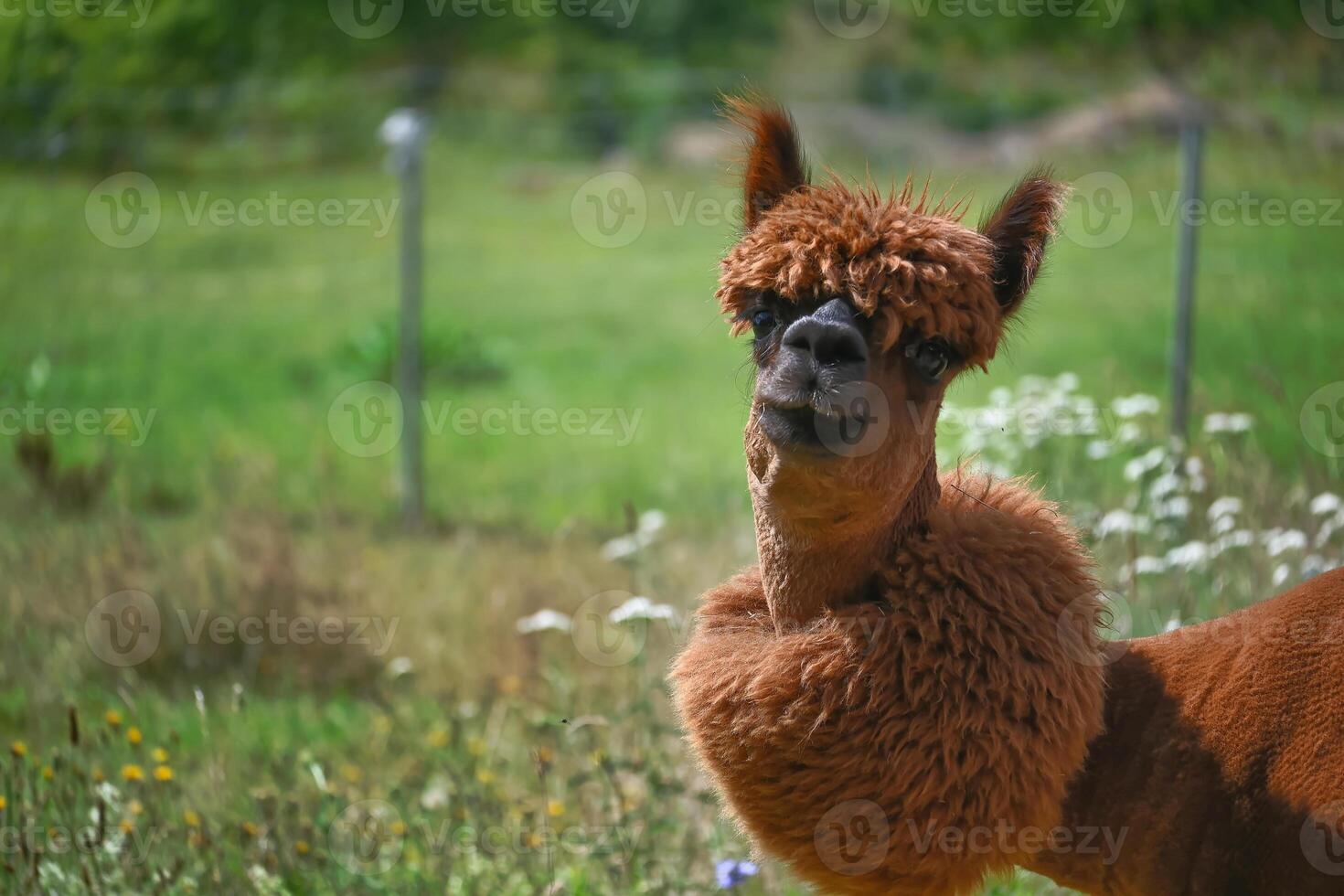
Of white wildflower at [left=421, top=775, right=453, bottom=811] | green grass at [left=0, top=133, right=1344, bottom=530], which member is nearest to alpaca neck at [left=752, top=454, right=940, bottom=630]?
white wildflower at [left=421, top=775, right=453, bottom=811]

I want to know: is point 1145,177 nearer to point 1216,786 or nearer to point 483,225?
point 483,225

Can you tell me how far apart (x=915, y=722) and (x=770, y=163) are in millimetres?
1098

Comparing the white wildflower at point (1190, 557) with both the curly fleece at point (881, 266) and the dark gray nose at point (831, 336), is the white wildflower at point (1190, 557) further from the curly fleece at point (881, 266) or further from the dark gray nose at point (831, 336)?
the dark gray nose at point (831, 336)

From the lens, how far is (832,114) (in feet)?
50.1

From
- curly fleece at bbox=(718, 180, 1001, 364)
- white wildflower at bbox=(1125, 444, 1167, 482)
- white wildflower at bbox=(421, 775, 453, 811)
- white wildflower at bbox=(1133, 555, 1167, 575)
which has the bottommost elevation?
white wildflower at bbox=(421, 775, 453, 811)

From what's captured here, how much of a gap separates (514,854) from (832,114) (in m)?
13.0

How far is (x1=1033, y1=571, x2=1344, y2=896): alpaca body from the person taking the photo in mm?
2123

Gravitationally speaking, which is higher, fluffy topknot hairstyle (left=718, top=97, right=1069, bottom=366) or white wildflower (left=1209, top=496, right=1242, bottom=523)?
fluffy topknot hairstyle (left=718, top=97, right=1069, bottom=366)

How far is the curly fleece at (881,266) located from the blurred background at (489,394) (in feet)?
1.02

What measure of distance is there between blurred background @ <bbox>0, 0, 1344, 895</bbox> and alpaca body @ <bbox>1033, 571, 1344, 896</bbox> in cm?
75

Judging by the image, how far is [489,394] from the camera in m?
10.7

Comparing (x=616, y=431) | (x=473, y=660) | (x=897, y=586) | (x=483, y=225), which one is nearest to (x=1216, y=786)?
(x=897, y=586)

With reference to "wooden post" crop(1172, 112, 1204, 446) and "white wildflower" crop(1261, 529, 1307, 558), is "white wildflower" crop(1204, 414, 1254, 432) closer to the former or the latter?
"white wildflower" crop(1261, 529, 1307, 558)

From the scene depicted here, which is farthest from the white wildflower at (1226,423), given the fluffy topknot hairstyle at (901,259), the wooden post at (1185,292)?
the fluffy topknot hairstyle at (901,259)
